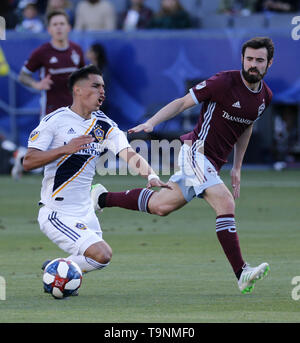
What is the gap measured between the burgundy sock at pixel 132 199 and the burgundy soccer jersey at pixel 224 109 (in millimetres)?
935

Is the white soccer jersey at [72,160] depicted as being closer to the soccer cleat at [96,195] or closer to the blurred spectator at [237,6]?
the soccer cleat at [96,195]

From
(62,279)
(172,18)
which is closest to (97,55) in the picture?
(172,18)

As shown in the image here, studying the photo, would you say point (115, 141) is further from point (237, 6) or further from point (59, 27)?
point (237, 6)

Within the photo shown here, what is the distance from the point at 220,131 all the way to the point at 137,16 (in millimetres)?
14571

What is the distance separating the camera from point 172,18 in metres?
22.7

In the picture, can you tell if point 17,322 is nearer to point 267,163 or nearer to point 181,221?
point 181,221

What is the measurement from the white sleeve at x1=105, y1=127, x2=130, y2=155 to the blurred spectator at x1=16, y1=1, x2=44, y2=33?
14347 millimetres

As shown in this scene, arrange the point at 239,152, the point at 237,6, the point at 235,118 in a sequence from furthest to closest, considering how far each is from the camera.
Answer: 1. the point at 237,6
2. the point at 239,152
3. the point at 235,118

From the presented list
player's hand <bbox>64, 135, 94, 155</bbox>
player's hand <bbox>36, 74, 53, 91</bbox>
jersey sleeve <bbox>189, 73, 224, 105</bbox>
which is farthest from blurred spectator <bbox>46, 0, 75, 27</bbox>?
player's hand <bbox>64, 135, 94, 155</bbox>

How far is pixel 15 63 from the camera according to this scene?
22.0m

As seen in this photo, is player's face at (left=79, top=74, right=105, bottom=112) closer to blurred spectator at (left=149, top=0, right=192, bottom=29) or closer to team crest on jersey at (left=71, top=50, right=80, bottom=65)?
team crest on jersey at (left=71, top=50, right=80, bottom=65)

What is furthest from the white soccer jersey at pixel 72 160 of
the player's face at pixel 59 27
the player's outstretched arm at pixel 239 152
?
the player's face at pixel 59 27

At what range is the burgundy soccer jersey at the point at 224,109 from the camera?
888cm

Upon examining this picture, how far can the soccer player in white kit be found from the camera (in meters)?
8.26
